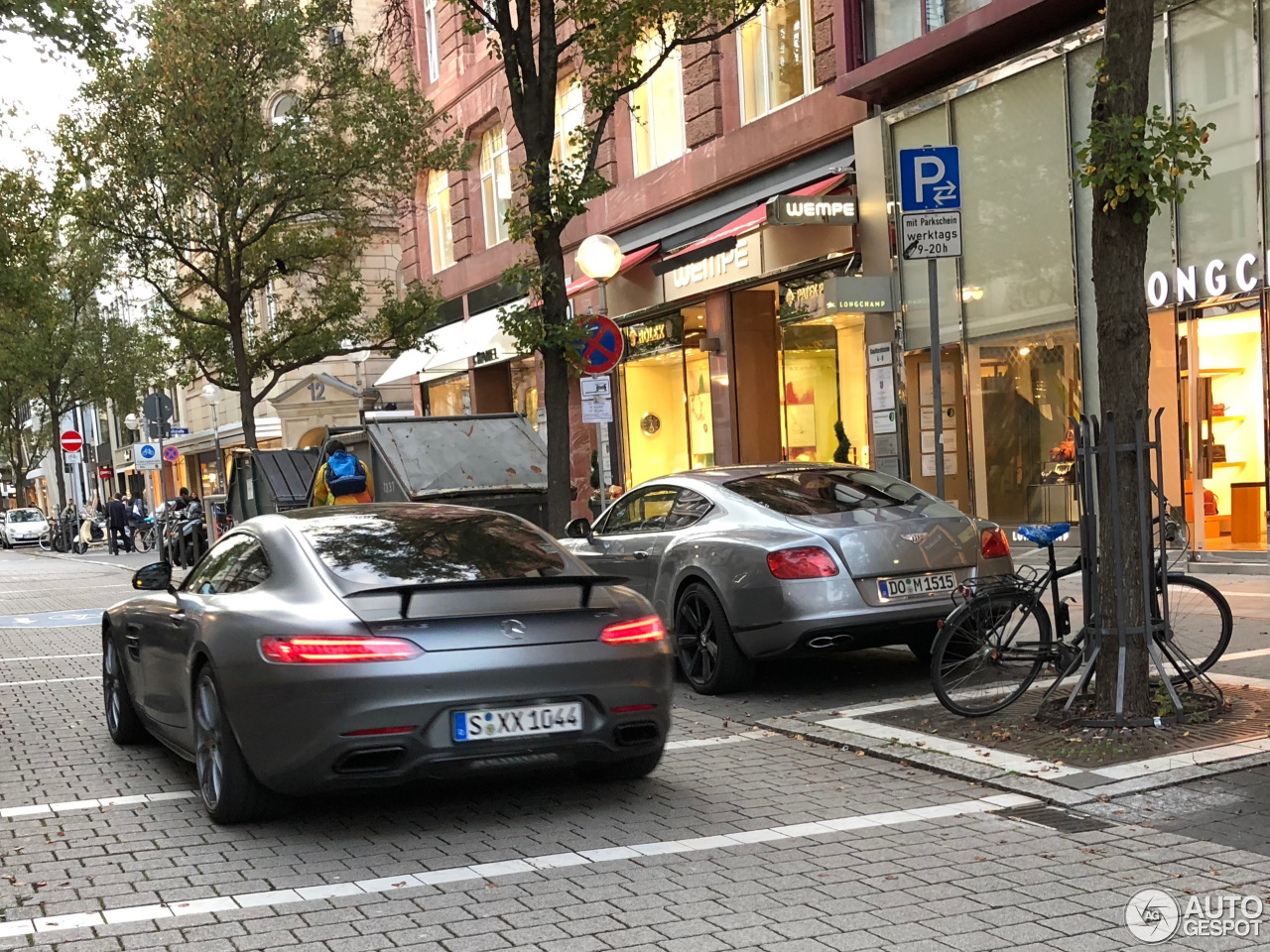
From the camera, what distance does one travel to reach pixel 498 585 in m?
5.43

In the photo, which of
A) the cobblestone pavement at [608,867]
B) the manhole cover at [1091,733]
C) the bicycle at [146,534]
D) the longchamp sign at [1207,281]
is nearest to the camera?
the cobblestone pavement at [608,867]

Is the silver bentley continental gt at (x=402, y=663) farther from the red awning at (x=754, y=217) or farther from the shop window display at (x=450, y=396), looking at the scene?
the shop window display at (x=450, y=396)

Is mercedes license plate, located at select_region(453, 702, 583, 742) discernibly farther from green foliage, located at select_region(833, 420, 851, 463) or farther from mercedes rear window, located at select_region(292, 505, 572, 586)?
green foliage, located at select_region(833, 420, 851, 463)

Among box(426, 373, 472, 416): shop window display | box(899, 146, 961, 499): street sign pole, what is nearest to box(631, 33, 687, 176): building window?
box(426, 373, 472, 416): shop window display

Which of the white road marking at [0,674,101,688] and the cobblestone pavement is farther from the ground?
the cobblestone pavement

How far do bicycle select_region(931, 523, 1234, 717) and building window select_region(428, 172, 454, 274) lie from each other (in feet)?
85.7

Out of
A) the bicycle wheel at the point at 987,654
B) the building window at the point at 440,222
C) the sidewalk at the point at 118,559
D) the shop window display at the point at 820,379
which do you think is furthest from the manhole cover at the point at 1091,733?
the building window at the point at 440,222

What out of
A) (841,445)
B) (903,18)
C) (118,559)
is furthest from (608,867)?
(118,559)

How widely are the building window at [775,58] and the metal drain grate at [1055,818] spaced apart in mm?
14992

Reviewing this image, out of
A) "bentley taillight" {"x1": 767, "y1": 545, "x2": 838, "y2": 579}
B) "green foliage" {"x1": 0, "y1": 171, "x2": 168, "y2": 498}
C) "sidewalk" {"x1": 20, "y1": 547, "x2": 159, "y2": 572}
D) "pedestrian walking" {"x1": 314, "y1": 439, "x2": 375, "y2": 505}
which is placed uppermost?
"green foliage" {"x1": 0, "y1": 171, "x2": 168, "y2": 498}

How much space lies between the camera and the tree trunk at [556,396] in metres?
13.4

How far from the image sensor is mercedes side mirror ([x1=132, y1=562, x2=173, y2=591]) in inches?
274

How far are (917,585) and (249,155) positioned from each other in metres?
21.1

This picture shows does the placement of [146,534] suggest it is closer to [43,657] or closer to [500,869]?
[43,657]
